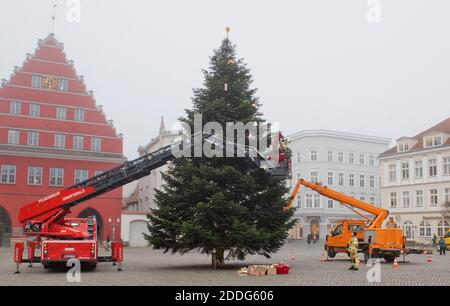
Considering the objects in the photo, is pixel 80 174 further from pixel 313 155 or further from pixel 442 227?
pixel 313 155

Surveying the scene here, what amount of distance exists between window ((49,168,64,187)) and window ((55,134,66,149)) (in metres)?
2.16

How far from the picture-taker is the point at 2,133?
162ft

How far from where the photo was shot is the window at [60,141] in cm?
5125

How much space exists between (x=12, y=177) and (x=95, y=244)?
30.1m

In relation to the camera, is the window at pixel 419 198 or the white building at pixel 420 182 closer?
the white building at pixel 420 182

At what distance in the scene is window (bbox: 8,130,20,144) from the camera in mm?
49562

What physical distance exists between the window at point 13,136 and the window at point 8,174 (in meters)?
2.24

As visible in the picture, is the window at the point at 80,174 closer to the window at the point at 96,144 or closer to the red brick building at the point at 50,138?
the red brick building at the point at 50,138

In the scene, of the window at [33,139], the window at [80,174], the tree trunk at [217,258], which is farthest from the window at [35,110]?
the tree trunk at [217,258]

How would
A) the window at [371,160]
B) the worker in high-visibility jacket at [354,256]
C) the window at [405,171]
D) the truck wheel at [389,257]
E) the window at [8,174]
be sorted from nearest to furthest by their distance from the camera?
the worker in high-visibility jacket at [354,256], the truck wheel at [389,257], the window at [8,174], the window at [405,171], the window at [371,160]

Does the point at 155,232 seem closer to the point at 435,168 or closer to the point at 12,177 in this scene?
the point at 12,177

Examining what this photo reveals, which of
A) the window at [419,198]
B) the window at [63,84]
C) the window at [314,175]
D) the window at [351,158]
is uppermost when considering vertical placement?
the window at [63,84]
